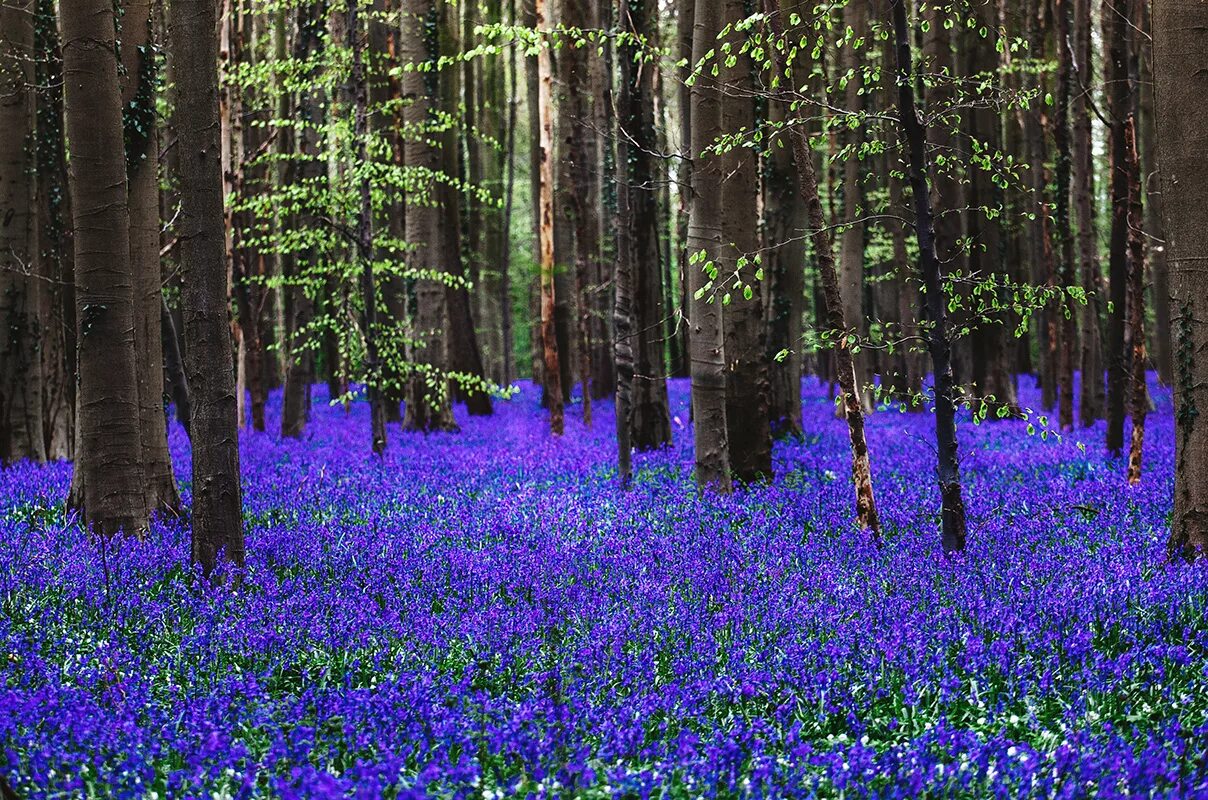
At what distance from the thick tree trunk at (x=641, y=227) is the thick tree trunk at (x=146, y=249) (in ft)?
15.6

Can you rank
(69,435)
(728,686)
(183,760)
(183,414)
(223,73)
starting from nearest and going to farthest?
(183,760) → (728,686) → (183,414) → (69,435) → (223,73)

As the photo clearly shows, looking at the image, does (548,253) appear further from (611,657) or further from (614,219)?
(611,657)

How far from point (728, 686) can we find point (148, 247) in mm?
7403

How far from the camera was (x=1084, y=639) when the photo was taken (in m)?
5.55

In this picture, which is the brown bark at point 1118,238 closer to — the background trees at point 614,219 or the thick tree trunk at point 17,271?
the background trees at point 614,219

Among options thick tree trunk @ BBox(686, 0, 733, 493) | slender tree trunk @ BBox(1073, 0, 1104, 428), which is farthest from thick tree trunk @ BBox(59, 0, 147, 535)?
slender tree trunk @ BBox(1073, 0, 1104, 428)

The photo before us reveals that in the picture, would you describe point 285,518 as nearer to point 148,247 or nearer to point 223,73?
point 148,247

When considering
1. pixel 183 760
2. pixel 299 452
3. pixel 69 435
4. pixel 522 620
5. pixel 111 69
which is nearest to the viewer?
pixel 183 760

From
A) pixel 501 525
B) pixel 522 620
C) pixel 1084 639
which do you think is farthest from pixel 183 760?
pixel 501 525

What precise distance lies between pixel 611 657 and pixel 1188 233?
5404 millimetres

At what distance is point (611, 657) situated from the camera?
212 inches

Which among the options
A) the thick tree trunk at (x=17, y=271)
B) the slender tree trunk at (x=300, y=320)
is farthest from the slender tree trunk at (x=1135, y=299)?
the thick tree trunk at (x=17, y=271)

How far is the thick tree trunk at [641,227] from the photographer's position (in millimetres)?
12805

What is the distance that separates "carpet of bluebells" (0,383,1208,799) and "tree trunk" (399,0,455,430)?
9668 millimetres
